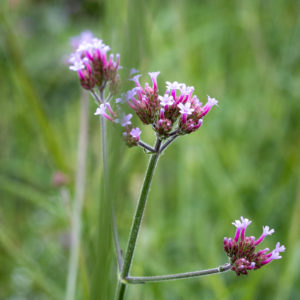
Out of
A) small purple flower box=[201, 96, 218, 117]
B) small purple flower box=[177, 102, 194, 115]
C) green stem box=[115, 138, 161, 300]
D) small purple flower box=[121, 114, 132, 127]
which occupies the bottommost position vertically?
green stem box=[115, 138, 161, 300]

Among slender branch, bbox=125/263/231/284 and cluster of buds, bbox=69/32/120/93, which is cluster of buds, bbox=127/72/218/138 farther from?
slender branch, bbox=125/263/231/284

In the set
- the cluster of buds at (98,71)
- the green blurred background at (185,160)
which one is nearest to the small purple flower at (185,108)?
the cluster of buds at (98,71)

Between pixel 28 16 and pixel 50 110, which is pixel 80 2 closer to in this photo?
pixel 28 16

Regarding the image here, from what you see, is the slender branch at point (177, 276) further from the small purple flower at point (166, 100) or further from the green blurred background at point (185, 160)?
the green blurred background at point (185, 160)

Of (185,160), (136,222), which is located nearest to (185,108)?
(136,222)

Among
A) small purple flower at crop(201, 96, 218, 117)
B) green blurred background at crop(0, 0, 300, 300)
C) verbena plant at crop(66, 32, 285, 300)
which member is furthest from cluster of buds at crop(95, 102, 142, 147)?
green blurred background at crop(0, 0, 300, 300)

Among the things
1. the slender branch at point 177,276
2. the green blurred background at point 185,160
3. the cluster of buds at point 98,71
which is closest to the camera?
the slender branch at point 177,276

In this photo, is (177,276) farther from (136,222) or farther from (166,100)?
(166,100)
